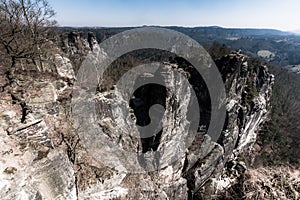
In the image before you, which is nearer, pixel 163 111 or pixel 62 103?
pixel 62 103

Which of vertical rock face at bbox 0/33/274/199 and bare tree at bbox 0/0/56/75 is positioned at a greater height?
bare tree at bbox 0/0/56/75

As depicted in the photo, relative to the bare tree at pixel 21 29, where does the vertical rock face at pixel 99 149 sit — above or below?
below

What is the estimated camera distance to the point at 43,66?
24.4 metres

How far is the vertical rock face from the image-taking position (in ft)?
49.1

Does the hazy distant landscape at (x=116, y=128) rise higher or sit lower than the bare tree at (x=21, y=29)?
lower

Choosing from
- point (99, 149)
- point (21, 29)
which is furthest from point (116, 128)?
point (21, 29)

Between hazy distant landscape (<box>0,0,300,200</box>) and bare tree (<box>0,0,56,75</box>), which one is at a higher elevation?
bare tree (<box>0,0,56,75</box>)

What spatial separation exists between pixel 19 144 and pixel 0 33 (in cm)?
930

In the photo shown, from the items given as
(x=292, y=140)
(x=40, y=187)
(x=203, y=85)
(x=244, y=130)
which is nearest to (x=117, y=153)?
(x=40, y=187)

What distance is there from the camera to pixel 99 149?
21156mm

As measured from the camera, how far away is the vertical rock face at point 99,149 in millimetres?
14977

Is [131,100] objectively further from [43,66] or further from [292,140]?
[292,140]

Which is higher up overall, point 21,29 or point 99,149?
point 21,29

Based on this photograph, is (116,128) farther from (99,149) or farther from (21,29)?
(21,29)
